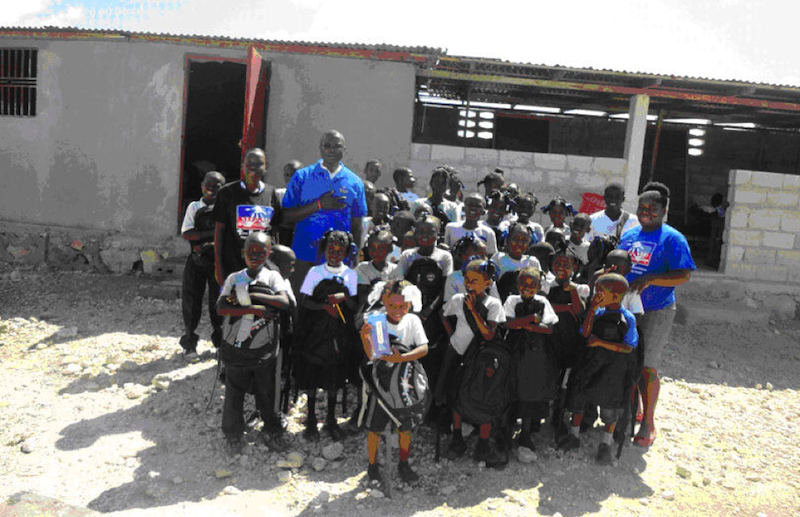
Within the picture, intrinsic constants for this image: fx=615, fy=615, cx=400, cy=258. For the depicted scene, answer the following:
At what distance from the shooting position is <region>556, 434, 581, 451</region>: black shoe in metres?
3.76

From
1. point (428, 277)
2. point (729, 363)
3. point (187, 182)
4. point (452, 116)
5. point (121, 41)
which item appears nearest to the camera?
point (428, 277)

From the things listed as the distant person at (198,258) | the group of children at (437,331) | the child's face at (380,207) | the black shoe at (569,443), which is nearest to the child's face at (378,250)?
the group of children at (437,331)

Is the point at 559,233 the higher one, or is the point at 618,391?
the point at 559,233

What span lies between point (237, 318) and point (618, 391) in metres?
2.22

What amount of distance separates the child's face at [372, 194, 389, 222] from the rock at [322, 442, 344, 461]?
1743mm

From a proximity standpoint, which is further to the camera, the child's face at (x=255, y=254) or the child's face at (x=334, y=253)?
the child's face at (x=334, y=253)

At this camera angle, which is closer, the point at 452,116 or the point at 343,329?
the point at 343,329

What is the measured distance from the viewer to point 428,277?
3.60 m

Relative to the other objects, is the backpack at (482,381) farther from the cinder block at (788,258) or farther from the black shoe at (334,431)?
the cinder block at (788,258)

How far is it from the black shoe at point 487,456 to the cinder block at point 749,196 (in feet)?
17.9

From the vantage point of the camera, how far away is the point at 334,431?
3691mm

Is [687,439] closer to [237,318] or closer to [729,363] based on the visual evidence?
[729,363]

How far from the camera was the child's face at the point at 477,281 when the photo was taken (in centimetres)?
327

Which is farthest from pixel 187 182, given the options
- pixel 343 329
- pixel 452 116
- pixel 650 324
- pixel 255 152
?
pixel 650 324
